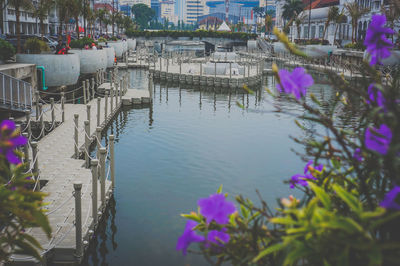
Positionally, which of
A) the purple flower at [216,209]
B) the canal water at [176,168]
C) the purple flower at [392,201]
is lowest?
the canal water at [176,168]

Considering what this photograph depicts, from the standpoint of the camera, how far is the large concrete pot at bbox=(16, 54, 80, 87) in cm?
2005

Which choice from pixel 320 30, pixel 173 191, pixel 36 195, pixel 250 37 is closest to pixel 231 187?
pixel 173 191

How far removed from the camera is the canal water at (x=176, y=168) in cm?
905

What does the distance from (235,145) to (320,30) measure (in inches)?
2659

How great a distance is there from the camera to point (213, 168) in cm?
1390

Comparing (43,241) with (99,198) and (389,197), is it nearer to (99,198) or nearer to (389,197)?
(99,198)

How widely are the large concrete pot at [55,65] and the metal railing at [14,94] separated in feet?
13.8

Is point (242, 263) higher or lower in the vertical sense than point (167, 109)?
higher

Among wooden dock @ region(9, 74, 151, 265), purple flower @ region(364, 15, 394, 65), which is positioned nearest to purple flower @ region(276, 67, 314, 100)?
purple flower @ region(364, 15, 394, 65)

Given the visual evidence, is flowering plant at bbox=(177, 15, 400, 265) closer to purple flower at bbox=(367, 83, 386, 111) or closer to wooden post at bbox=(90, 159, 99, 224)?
purple flower at bbox=(367, 83, 386, 111)

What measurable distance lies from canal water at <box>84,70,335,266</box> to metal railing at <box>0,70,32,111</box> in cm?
375

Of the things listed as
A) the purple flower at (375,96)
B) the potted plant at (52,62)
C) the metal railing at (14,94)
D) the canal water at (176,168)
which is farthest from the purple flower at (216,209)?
the potted plant at (52,62)

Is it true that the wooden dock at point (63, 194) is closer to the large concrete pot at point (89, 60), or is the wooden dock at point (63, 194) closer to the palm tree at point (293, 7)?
the large concrete pot at point (89, 60)

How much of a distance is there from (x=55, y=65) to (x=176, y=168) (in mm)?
10010
